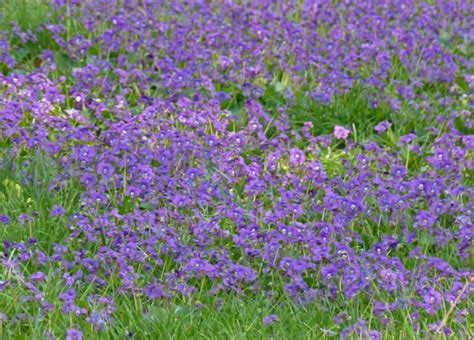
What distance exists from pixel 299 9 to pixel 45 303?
4.70m

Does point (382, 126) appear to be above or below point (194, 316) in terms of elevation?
above

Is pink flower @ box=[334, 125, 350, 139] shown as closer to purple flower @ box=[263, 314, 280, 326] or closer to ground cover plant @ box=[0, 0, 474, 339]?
ground cover plant @ box=[0, 0, 474, 339]

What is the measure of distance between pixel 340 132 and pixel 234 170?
90cm

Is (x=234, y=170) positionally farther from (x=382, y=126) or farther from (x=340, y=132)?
(x=382, y=126)

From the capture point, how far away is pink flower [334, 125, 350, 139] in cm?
545

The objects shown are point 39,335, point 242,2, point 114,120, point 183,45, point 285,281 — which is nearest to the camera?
point 39,335

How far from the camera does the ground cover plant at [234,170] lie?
3.75m

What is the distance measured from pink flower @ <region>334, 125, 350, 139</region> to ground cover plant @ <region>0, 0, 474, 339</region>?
16 mm

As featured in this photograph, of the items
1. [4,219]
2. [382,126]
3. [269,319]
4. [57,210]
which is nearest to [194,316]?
[269,319]

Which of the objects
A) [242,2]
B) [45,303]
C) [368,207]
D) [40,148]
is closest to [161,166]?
[40,148]

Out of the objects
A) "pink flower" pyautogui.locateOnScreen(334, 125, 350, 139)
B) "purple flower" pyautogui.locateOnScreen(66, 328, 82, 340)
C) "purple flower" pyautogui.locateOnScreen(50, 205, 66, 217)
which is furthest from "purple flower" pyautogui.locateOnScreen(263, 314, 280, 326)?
"pink flower" pyautogui.locateOnScreen(334, 125, 350, 139)

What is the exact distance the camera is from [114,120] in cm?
561

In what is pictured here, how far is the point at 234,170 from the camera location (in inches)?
192

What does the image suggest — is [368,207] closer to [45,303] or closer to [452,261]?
[452,261]
